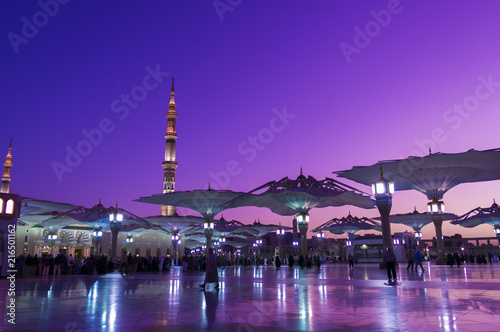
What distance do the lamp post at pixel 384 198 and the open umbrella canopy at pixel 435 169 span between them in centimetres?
378

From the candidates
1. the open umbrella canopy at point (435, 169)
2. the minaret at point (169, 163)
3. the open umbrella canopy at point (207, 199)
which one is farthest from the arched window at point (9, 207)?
the minaret at point (169, 163)

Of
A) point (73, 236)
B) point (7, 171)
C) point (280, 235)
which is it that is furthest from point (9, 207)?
point (7, 171)

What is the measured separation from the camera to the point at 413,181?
96.3 feet

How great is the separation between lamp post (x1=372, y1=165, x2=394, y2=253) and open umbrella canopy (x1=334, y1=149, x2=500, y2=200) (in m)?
3.78

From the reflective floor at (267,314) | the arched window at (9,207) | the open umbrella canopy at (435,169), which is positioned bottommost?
the reflective floor at (267,314)

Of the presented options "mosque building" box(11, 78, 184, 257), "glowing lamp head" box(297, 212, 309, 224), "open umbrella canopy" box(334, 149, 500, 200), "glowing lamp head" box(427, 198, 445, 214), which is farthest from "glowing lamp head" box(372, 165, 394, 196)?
"mosque building" box(11, 78, 184, 257)

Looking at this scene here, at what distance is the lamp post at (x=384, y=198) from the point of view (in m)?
21.6

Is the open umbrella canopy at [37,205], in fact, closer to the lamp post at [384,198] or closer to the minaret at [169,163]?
the lamp post at [384,198]

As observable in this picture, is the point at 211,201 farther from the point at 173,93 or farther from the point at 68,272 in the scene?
the point at 173,93

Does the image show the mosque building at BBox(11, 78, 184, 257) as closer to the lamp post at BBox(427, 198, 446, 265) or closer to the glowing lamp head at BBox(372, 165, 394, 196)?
the glowing lamp head at BBox(372, 165, 394, 196)

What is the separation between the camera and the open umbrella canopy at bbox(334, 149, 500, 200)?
25406mm

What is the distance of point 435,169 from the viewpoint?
27.5 m

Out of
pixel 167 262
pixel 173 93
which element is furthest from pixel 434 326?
pixel 173 93

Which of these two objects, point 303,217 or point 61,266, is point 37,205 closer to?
point 61,266
